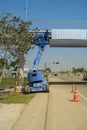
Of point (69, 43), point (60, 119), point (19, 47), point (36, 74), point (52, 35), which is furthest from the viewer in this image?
point (69, 43)

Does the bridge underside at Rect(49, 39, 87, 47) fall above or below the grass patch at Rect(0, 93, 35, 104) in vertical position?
above

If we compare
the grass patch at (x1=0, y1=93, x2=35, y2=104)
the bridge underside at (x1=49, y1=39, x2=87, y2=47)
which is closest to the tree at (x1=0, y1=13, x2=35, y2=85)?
the grass patch at (x1=0, y1=93, x2=35, y2=104)

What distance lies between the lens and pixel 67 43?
48.8m

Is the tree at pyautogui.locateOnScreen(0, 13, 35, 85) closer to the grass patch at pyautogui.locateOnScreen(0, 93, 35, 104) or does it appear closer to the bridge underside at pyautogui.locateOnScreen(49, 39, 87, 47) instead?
the grass patch at pyautogui.locateOnScreen(0, 93, 35, 104)

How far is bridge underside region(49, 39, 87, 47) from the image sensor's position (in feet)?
154

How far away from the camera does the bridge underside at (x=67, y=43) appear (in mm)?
46938

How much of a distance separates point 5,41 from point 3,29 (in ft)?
2.58

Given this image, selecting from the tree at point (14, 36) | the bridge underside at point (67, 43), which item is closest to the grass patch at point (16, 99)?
the tree at point (14, 36)

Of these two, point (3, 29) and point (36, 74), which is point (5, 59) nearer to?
point (3, 29)

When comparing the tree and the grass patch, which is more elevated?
the tree

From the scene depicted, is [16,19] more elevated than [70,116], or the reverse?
[16,19]

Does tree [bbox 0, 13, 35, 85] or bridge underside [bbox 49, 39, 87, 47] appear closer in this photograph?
tree [bbox 0, 13, 35, 85]

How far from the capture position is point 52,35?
1752 inches

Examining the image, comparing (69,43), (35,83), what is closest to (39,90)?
(35,83)
